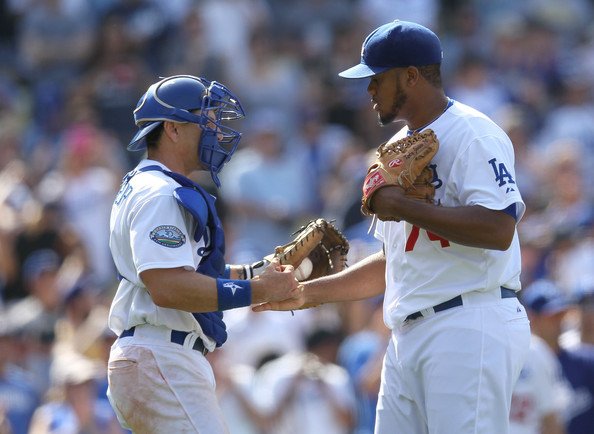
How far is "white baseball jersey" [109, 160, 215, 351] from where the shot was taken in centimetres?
540

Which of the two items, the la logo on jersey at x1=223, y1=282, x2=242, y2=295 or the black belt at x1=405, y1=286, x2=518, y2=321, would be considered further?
→ the black belt at x1=405, y1=286, x2=518, y2=321

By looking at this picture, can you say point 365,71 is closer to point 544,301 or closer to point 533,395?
point 533,395

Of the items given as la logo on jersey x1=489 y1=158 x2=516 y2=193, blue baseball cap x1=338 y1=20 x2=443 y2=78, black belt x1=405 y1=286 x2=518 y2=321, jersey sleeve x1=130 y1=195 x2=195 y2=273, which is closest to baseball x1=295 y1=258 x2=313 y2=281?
black belt x1=405 y1=286 x2=518 y2=321

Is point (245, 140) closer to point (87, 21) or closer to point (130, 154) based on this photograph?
point (130, 154)

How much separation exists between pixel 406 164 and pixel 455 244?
16.9 inches

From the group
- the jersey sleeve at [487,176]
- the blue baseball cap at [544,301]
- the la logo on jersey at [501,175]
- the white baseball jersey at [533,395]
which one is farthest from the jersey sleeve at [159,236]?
the blue baseball cap at [544,301]

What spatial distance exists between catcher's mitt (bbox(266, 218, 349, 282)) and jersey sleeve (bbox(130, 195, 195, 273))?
794 mm

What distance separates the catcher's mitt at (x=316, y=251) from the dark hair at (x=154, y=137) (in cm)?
84

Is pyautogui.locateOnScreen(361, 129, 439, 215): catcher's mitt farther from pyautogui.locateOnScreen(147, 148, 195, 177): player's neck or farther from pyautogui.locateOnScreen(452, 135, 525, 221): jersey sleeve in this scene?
pyautogui.locateOnScreen(147, 148, 195, 177): player's neck

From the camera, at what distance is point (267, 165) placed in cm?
1226

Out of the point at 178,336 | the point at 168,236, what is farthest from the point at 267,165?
the point at 168,236

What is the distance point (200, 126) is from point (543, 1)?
10094 mm

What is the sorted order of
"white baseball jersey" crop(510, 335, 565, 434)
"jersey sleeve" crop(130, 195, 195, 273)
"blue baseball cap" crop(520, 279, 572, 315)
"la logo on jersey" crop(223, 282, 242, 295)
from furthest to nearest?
"blue baseball cap" crop(520, 279, 572, 315)
"white baseball jersey" crop(510, 335, 565, 434)
"la logo on jersey" crop(223, 282, 242, 295)
"jersey sleeve" crop(130, 195, 195, 273)

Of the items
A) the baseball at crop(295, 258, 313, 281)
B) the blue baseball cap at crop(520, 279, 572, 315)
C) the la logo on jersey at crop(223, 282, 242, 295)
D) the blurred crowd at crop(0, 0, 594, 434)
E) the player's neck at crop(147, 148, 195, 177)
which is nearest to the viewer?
the la logo on jersey at crop(223, 282, 242, 295)
